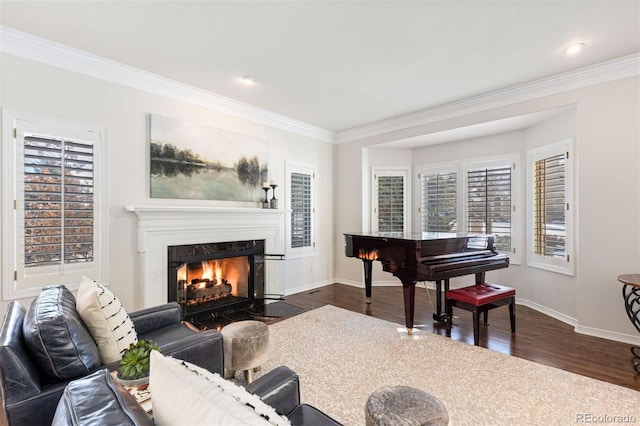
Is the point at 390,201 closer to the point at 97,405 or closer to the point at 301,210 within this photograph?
the point at 301,210

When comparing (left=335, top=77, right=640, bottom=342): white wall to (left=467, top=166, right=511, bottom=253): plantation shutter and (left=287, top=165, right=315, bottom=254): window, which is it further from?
(left=287, top=165, right=315, bottom=254): window

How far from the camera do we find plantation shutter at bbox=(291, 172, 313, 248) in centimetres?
525

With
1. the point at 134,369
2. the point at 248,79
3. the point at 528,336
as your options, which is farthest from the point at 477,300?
the point at 248,79

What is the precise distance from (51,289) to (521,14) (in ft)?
12.9

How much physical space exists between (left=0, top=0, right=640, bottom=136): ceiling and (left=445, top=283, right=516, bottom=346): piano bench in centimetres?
242

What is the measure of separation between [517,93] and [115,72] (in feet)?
15.6

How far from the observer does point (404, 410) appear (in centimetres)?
138

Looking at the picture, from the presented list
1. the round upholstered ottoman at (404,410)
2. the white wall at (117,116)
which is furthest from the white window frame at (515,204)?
the white wall at (117,116)

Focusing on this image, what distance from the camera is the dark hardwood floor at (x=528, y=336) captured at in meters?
2.62

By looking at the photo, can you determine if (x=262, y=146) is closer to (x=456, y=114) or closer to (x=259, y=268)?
(x=259, y=268)

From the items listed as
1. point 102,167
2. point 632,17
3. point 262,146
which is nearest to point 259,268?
point 262,146

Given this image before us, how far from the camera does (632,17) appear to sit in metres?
2.43

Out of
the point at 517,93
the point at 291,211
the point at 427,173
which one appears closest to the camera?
the point at 517,93

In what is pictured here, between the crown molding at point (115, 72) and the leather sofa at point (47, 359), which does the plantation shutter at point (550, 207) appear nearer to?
the crown molding at point (115, 72)
